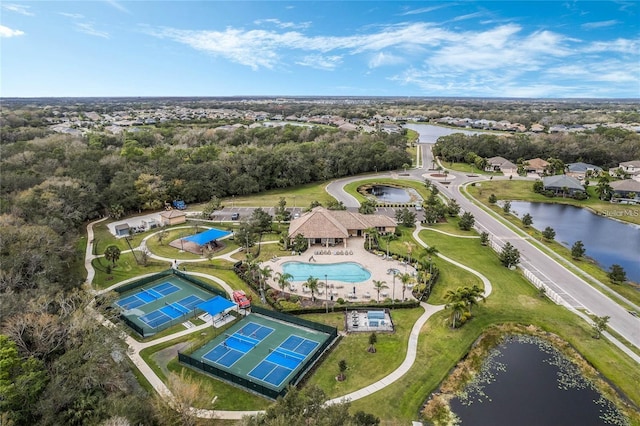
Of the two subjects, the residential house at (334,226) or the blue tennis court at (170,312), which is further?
the residential house at (334,226)

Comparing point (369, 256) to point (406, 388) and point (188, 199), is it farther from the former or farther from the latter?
point (188, 199)

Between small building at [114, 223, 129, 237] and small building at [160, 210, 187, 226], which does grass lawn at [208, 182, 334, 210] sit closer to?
small building at [160, 210, 187, 226]

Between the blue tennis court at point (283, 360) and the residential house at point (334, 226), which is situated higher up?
the residential house at point (334, 226)

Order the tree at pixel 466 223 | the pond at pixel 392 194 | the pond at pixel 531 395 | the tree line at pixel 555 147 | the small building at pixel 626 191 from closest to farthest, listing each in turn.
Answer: the pond at pixel 531 395, the tree at pixel 466 223, the small building at pixel 626 191, the pond at pixel 392 194, the tree line at pixel 555 147

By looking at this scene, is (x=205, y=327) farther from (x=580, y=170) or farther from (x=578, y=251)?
(x=580, y=170)

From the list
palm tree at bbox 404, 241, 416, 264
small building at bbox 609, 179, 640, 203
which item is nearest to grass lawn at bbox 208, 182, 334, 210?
palm tree at bbox 404, 241, 416, 264

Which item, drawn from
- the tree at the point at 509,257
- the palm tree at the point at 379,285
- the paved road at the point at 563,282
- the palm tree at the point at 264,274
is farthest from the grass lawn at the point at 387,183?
the palm tree at the point at 264,274

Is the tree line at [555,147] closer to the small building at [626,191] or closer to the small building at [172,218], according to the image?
the small building at [626,191]

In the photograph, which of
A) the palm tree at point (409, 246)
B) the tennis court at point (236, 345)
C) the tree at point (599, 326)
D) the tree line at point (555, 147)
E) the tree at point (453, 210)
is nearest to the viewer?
the tennis court at point (236, 345)
